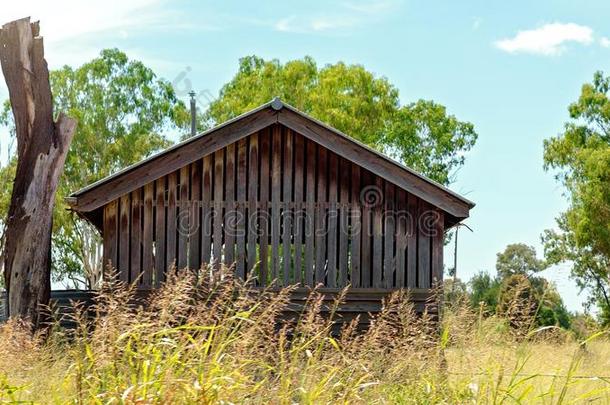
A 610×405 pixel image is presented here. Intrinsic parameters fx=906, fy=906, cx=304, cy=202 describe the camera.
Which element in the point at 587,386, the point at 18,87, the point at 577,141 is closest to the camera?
the point at 587,386

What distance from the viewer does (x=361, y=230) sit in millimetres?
13578

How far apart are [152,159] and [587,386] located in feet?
23.7

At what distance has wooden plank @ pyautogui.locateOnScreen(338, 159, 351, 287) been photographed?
13523 millimetres

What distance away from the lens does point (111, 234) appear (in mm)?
13430

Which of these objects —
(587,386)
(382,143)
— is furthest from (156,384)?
(382,143)

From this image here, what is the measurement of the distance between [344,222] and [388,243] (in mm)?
730

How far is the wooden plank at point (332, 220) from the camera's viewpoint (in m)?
13.5

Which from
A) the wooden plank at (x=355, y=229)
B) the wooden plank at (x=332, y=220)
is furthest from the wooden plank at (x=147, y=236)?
the wooden plank at (x=355, y=229)

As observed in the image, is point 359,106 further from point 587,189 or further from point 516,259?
point 516,259

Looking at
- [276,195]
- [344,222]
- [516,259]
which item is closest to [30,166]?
[276,195]

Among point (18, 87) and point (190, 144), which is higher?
point (18, 87)

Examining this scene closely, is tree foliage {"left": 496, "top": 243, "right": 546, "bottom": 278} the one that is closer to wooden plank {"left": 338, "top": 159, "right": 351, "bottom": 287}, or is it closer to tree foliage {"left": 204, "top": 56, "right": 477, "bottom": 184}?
tree foliage {"left": 204, "top": 56, "right": 477, "bottom": 184}

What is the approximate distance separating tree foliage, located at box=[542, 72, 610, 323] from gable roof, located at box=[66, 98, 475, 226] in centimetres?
1632

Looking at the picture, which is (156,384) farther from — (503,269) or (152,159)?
(503,269)
